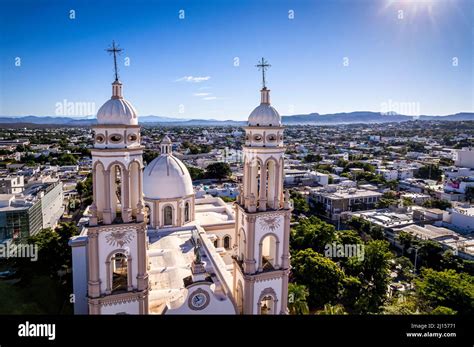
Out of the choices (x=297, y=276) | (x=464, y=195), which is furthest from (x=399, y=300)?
(x=464, y=195)

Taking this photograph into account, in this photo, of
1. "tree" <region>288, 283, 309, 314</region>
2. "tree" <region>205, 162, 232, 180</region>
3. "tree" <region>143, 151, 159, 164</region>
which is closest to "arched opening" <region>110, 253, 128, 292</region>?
"tree" <region>288, 283, 309, 314</region>

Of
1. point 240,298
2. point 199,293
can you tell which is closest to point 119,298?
point 199,293

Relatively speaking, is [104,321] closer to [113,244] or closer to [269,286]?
[113,244]

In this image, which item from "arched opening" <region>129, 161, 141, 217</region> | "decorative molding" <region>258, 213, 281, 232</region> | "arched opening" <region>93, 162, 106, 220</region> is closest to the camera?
"arched opening" <region>93, 162, 106, 220</region>

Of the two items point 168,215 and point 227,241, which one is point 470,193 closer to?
point 227,241

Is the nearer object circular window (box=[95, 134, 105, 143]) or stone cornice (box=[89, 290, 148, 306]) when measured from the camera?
circular window (box=[95, 134, 105, 143])

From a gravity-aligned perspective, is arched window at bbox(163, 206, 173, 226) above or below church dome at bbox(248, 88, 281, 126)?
below

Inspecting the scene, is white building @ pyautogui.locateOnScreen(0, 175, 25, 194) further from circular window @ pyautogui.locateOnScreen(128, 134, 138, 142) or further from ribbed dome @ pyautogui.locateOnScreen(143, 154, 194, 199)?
circular window @ pyautogui.locateOnScreen(128, 134, 138, 142)
